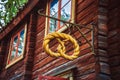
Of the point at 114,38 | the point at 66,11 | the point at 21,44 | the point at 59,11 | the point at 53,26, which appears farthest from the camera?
the point at 21,44

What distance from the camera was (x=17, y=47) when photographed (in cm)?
1184

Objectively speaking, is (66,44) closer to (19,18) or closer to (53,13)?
(53,13)

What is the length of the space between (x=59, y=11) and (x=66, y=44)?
4.40 feet

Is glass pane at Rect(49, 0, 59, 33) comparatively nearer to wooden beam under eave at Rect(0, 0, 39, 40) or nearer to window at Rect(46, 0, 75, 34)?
window at Rect(46, 0, 75, 34)

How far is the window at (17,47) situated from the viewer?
1130cm

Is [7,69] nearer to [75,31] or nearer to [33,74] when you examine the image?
[33,74]

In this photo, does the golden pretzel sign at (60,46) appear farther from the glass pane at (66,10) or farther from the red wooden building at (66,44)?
the glass pane at (66,10)

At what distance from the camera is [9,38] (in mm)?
13086

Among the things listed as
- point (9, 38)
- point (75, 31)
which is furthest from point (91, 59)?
point (9, 38)

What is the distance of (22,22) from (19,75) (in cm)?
240

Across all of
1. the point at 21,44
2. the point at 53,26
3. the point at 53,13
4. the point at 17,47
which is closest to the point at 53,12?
the point at 53,13

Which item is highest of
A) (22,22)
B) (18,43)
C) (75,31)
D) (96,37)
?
(22,22)

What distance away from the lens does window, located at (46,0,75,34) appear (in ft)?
26.8

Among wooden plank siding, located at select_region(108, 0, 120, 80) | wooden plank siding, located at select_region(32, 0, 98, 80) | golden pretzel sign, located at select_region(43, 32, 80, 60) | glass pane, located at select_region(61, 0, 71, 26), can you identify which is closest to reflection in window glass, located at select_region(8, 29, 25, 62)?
wooden plank siding, located at select_region(32, 0, 98, 80)
